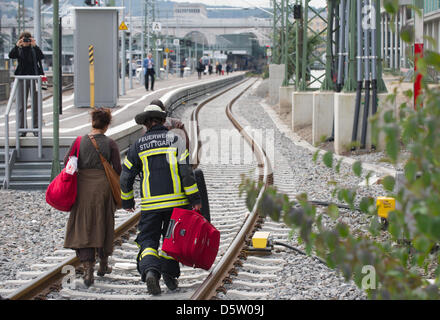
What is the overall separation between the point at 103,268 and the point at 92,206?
0.64 metres

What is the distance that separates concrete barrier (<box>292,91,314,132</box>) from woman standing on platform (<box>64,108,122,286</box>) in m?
16.6

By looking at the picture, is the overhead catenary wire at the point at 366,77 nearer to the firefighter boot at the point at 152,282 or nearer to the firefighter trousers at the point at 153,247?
the firefighter trousers at the point at 153,247

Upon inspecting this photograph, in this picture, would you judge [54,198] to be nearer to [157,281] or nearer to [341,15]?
[157,281]

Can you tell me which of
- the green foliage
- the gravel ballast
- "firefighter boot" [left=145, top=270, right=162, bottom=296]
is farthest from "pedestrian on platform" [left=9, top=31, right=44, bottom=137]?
the green foliage

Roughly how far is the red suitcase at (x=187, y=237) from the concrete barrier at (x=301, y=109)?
16.9 m

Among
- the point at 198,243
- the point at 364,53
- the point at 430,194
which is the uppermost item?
the point at 364,53

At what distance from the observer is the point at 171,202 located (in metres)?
6.49

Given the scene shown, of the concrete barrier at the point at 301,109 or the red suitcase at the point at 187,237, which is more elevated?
the concrete barrier at the point at 301,109

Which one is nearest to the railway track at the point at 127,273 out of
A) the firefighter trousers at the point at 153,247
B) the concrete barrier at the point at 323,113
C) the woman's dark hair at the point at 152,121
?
the firefighter trousers at the point at 153,247

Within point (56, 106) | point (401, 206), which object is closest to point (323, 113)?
point (56, 106)

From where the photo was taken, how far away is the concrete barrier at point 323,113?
19.5 meters
